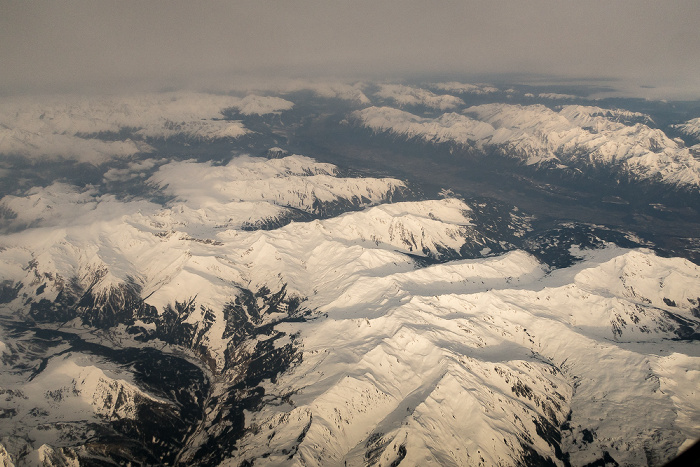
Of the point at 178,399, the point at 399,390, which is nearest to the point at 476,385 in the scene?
the point at 399,390

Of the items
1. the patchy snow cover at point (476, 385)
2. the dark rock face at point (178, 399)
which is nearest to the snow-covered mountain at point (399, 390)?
the patchy snow cover at point (476, 385)

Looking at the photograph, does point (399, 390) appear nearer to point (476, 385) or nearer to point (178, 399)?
point (476, 385)

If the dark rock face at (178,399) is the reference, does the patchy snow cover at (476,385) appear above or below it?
above

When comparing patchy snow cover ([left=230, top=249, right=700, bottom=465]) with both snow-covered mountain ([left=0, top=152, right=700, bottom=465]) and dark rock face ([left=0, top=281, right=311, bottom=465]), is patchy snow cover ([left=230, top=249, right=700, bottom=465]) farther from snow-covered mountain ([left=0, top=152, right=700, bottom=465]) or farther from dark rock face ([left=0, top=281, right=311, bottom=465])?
dark rock face ([left=0, top=281, right=311, bottom=465])

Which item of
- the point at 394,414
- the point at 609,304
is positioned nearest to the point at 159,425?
the point at 394,414

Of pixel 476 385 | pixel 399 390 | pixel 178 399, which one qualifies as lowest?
pixel 178 399

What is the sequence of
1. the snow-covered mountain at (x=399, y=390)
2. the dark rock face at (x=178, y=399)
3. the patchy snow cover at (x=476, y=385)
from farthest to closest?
the dark rock face at (x=178, y=399) < the snow-covered mountain at (x=399, y=390) < the patchy snow cover at (x=476, y=385)

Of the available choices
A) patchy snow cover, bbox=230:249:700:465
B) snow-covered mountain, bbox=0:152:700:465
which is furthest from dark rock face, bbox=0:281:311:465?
patchy snow cover, bbox=230:249:700:465

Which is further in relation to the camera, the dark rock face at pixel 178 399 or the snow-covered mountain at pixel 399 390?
the dark rock face at pixel 178 399

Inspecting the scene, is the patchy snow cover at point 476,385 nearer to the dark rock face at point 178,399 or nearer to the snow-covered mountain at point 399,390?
the snow-covered mountain at point 399,390

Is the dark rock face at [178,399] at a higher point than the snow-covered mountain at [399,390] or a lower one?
lower

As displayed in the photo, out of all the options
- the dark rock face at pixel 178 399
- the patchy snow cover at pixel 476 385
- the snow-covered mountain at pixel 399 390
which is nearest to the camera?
the patchy snow cover at pixel 476 385
